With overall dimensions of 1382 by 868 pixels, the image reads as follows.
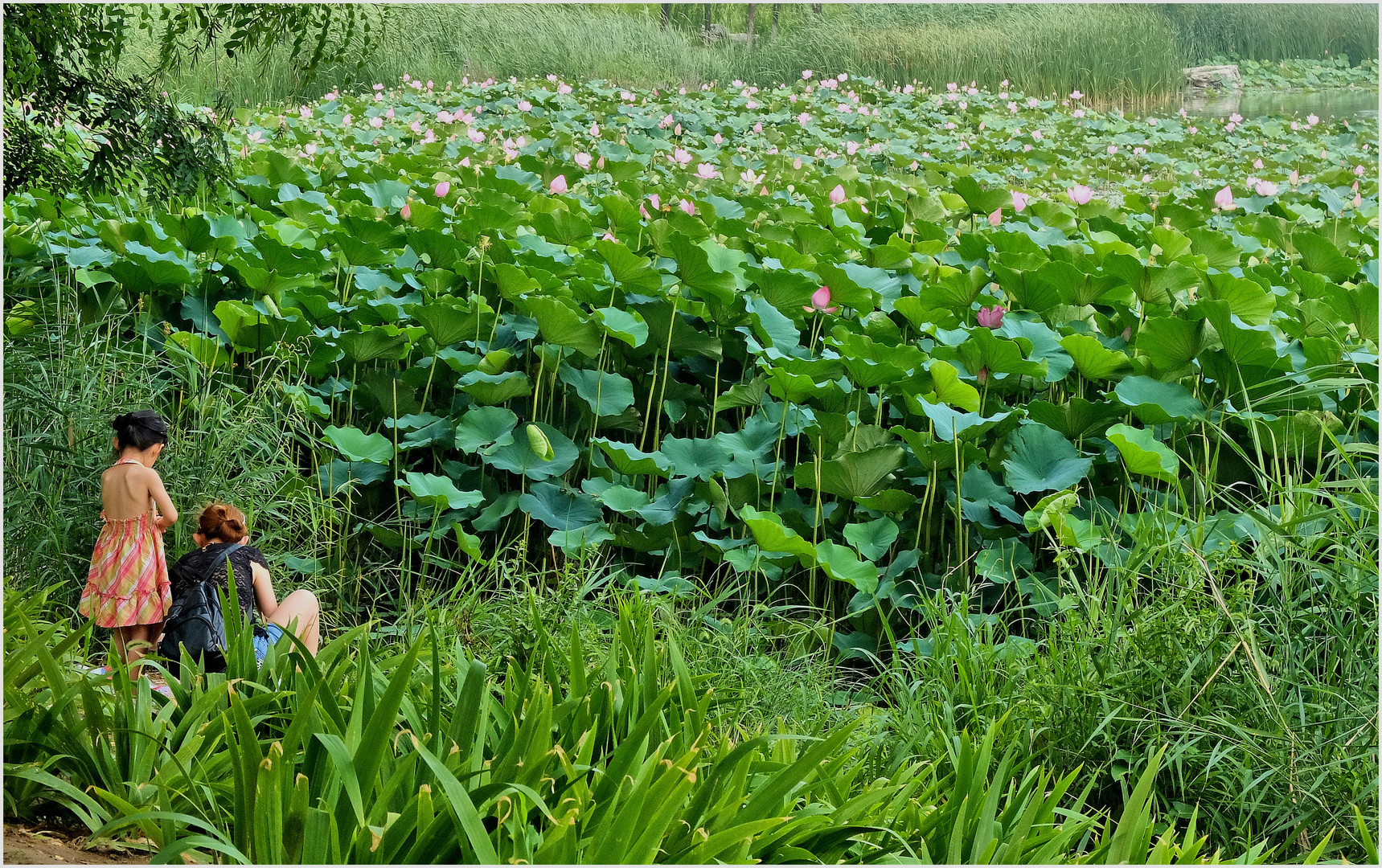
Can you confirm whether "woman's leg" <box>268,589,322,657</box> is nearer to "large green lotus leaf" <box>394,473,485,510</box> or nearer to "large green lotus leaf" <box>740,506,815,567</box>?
"large green lotus leaf" <box>394,473,485,510</box>

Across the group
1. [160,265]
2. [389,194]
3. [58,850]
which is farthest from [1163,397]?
[389,194]

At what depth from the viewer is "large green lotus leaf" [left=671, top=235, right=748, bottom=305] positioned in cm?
338

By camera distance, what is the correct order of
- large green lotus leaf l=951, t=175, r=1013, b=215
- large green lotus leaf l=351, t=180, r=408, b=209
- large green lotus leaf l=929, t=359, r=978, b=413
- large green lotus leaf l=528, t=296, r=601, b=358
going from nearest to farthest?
large green lotus leaf l=929, t=359, r=978, b=413 → large green lotus leaf l=528, t=296, r=601, b=358 → large green lotus leaf l=951, t=175, r=1013, b=215 → large green lotus leaf l=351, t=180, r=408, b=209

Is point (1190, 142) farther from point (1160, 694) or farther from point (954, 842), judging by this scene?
Result: point (954, 842)

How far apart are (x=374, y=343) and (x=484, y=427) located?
0.45 m

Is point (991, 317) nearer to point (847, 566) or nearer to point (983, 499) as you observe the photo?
point (983, 499)

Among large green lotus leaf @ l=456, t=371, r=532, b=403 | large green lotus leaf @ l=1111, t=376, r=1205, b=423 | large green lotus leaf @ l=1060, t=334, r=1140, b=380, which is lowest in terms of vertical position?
large green lotus leaf @ l=456, t=371, r=532, b=403

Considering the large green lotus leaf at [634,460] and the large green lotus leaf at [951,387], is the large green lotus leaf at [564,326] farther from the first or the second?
the large green lotus leaf at [951,387]

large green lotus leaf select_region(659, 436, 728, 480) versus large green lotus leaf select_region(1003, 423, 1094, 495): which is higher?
large green lotus leaf select_region(1003, 423, 1094, 495)

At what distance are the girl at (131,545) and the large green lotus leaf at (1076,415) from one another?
87.1 inches

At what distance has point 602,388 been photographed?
11.6ft

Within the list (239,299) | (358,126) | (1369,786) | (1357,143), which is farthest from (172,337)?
(1357,143)

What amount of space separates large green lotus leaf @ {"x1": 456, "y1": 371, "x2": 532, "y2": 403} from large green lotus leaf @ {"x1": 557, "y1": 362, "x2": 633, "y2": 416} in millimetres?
133

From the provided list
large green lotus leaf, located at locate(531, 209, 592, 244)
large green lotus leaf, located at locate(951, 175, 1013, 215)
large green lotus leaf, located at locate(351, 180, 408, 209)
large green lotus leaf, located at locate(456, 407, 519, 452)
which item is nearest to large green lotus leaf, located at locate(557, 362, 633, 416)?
large green lotus leaf, located at locate(456, 407, 519, 452)
